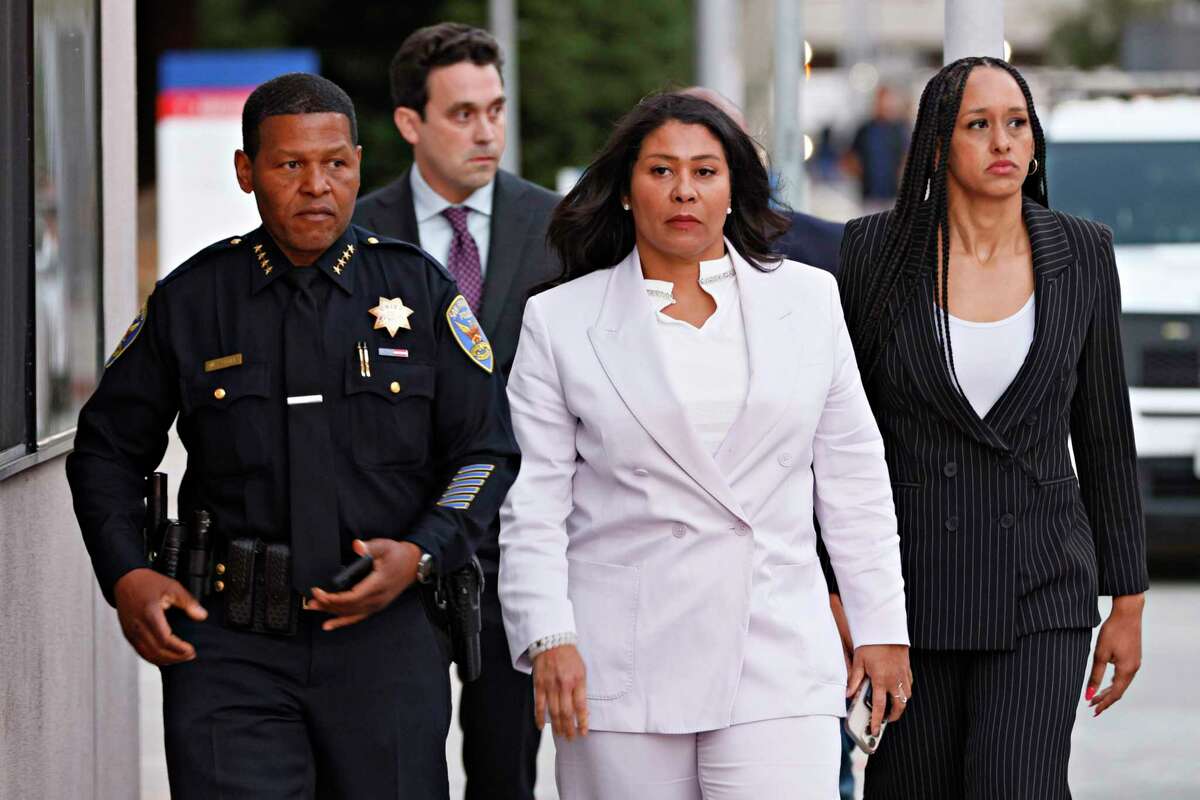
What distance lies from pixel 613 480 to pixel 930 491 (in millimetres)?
774

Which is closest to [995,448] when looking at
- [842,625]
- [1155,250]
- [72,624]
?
[842,625]

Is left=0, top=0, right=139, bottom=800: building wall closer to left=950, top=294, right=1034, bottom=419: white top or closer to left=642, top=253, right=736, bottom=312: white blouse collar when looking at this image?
left=642, top=253, right=736, bottom=312: white blouse collar

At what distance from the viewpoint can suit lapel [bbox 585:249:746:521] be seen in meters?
4.16

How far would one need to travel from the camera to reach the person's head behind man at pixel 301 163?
4152 mm

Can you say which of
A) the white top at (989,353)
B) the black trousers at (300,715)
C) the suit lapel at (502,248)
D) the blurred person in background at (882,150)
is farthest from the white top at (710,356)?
the blurred person in background at (882,150)

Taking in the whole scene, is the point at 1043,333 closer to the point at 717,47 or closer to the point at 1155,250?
the point at 1155,250

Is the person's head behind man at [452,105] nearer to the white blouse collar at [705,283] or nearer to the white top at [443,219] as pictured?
the white top at [443,219]

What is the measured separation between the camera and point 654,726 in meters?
4.17

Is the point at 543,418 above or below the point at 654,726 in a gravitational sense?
above

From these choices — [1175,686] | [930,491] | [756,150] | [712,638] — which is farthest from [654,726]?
[1175,686]

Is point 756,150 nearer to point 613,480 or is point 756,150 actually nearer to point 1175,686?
point 613,480

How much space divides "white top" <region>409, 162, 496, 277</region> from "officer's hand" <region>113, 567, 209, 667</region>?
90.5 inches

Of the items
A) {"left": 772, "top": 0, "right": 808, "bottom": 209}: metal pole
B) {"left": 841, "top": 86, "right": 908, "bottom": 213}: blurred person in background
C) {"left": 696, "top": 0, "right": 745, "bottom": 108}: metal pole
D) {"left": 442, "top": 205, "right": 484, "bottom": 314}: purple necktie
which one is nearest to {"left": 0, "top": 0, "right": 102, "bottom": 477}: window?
{"left": 442, "top": 205, "right": 484, "bottom": 314}: purple necktie

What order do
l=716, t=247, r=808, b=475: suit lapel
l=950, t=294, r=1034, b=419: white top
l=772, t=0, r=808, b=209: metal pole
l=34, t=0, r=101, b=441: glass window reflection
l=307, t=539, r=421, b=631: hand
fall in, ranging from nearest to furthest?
l=307, t=539, r=421, b=631: hand, l=716, t=247, r=808, b=475: suit lapel, l=950, t=294, r=1034, b=419: white top, l=34, t=0, r=101, b=441: glass window reflection, l=772, t=0, r=808, b=209: metal pole
